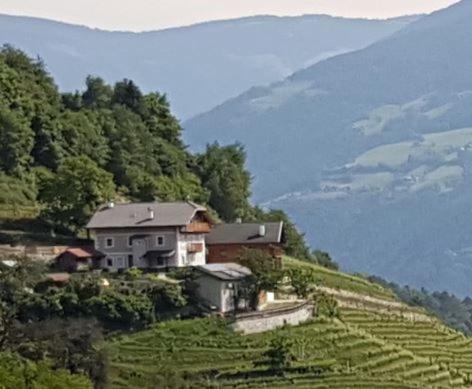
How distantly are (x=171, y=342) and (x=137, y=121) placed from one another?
131 ft

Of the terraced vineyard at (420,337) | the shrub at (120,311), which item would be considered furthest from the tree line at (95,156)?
the shrub at (120,311)

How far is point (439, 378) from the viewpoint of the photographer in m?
58.7

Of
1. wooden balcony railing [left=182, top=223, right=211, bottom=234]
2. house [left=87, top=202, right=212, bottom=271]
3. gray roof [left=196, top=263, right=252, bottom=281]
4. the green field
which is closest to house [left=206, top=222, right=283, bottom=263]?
wooden balcony railing [left=182, top=223, right=211, bottom=234]

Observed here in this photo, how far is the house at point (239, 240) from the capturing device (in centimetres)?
6750

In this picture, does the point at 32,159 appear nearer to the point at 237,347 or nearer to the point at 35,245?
the point at 35,245

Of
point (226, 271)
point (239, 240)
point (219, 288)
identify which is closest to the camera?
point (219, 288)

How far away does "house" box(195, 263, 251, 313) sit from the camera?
58.6 m

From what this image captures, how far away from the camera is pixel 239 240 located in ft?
223

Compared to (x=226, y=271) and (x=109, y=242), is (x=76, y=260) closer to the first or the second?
(x=109, y=242)

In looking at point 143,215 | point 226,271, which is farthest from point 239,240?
point 226,271

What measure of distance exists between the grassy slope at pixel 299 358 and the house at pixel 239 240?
507cm

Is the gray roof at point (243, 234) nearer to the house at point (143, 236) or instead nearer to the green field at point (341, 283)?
the house at point (143, 236)

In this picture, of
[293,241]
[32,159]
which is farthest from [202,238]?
[293,241]

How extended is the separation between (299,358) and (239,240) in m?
14.6
